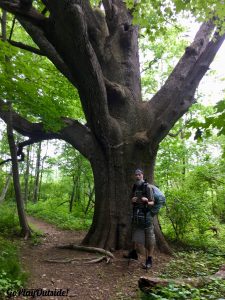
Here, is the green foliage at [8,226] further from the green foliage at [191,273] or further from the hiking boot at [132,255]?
the green foliage at [191,273]

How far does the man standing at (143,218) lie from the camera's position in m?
6.11

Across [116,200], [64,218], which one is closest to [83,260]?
[116,200]

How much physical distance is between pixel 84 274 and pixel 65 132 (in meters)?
4.06

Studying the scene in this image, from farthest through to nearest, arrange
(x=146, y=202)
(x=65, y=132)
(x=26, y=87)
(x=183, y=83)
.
A: (x=65, y=132), (x=183, y=83), (x=26, y=87), (x=146, y=202)

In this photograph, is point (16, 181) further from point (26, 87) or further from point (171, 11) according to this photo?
point (171, 11)

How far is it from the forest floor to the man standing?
0.43 meters

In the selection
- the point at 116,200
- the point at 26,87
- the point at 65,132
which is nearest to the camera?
the point at 26,87

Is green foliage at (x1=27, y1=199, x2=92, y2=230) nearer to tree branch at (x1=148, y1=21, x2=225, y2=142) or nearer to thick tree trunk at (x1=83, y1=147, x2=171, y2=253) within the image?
thick tree trunk at (x1=83, y1=147, x2=171, y2=253)

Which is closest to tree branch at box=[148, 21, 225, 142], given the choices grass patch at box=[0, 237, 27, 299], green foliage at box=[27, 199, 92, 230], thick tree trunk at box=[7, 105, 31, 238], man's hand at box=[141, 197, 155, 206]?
man's hand at box=[141, 197, 155, 206]

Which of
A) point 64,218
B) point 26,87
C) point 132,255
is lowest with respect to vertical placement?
point 132,255

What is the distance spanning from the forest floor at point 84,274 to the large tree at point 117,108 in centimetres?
93

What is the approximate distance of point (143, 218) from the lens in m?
6.24

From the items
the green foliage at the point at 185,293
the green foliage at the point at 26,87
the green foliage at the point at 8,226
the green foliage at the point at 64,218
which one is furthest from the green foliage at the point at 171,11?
the green foliage at the point at 64,218

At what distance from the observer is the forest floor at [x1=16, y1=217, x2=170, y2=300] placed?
15.5 ft
